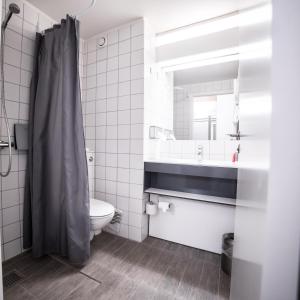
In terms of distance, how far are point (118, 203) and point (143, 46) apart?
5.60 ft

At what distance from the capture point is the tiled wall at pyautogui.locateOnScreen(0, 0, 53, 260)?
4.66 feet

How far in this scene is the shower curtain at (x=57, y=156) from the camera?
1354 mm

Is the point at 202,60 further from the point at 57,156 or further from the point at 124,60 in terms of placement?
the point at 57,156

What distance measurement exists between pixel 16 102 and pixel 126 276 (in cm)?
173

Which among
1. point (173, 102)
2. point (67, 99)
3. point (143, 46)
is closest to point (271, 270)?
point (67, 99)

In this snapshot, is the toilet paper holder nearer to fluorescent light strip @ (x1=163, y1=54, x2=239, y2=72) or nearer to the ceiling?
the ceiling

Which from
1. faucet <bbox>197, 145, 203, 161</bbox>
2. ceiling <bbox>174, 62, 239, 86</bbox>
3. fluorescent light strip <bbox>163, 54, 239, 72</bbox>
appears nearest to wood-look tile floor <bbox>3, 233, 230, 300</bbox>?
faucet <bbox>197, 145, 203, 161</bbox>

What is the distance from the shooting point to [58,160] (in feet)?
4.68

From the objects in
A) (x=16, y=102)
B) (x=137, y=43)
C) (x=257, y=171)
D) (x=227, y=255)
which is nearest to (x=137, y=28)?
(x=137, y=43)

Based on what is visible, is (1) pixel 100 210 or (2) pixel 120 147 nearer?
(1) pixel 100 210

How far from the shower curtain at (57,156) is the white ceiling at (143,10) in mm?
363

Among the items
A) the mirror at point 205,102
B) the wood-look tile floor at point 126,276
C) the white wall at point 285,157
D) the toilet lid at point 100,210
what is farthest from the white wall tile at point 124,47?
the wood-look tile floor at point 126,276

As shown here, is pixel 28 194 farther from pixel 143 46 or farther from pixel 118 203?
pixel 143 46

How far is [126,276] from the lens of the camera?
1.31 meters
